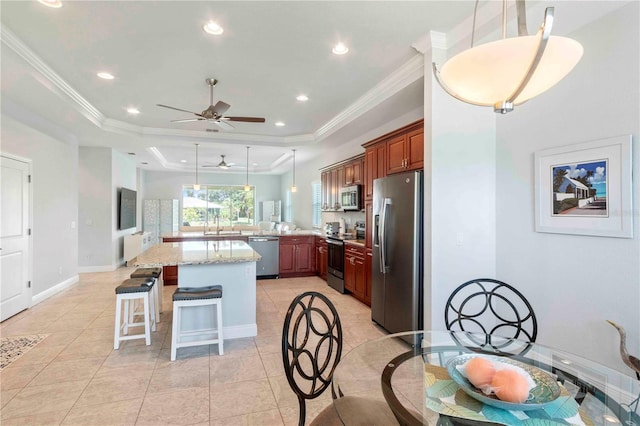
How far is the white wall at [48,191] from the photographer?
4.13 m

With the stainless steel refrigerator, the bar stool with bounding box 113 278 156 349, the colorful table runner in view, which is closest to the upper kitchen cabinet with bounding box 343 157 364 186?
the stainless steel refrigerator

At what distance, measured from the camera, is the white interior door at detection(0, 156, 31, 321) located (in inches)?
→ 152

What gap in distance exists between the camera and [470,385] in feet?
3.97

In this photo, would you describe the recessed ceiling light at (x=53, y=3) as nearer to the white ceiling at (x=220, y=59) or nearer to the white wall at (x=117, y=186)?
the white ceiling at (x=220, y=59)

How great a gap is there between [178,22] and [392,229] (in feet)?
8.87

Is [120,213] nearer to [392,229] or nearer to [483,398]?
[392,229]

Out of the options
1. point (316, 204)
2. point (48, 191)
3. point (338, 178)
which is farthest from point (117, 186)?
point (338, 178)

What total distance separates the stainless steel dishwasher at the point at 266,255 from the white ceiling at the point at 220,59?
7.88ft

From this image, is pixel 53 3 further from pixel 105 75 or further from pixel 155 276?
pixel 155 276

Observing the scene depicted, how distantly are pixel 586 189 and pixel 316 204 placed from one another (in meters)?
6.44

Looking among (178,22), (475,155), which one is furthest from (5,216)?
(475,155)

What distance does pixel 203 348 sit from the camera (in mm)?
3205

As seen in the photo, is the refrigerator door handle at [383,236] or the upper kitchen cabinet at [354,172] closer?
the refrigerator door handle at [383,236]

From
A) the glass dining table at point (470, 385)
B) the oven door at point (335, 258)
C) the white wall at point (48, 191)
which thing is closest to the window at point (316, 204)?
the oven door at point (335, 258)
